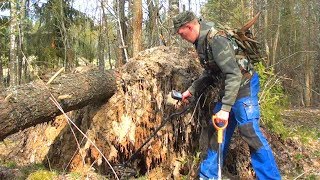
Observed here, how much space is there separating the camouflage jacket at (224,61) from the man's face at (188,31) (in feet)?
0.22

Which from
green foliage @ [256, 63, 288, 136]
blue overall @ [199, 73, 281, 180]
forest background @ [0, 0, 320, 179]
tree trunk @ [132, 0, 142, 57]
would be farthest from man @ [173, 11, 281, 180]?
forest background @ [0, 0, 320, 179]

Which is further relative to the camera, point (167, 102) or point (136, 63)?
point (136, 63)

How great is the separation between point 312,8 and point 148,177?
2332cm

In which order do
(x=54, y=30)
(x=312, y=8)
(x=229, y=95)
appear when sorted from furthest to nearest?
(x=312, y=8), (x=54, y=30), (x=229, y=95)

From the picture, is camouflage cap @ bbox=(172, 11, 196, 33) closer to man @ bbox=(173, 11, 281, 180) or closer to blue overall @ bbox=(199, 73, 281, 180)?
man @ bbox=(173, 11, 281, 180)

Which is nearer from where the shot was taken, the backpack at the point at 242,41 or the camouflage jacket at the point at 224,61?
the camouflage jacket at the point at 224,61

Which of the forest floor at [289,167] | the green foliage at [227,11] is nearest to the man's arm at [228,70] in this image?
the forest floor at [289,167]

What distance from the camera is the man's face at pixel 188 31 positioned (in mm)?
3945

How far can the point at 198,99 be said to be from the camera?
472 cm

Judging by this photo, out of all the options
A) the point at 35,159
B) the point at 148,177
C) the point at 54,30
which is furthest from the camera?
the point at 54,30

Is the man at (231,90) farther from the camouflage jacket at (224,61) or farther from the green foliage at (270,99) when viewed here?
the green foliage at (270,99)

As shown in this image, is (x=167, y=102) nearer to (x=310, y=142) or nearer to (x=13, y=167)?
(x=13, y=167)

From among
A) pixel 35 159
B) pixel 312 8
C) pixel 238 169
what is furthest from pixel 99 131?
pixel 312 8

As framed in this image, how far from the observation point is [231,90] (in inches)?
146
